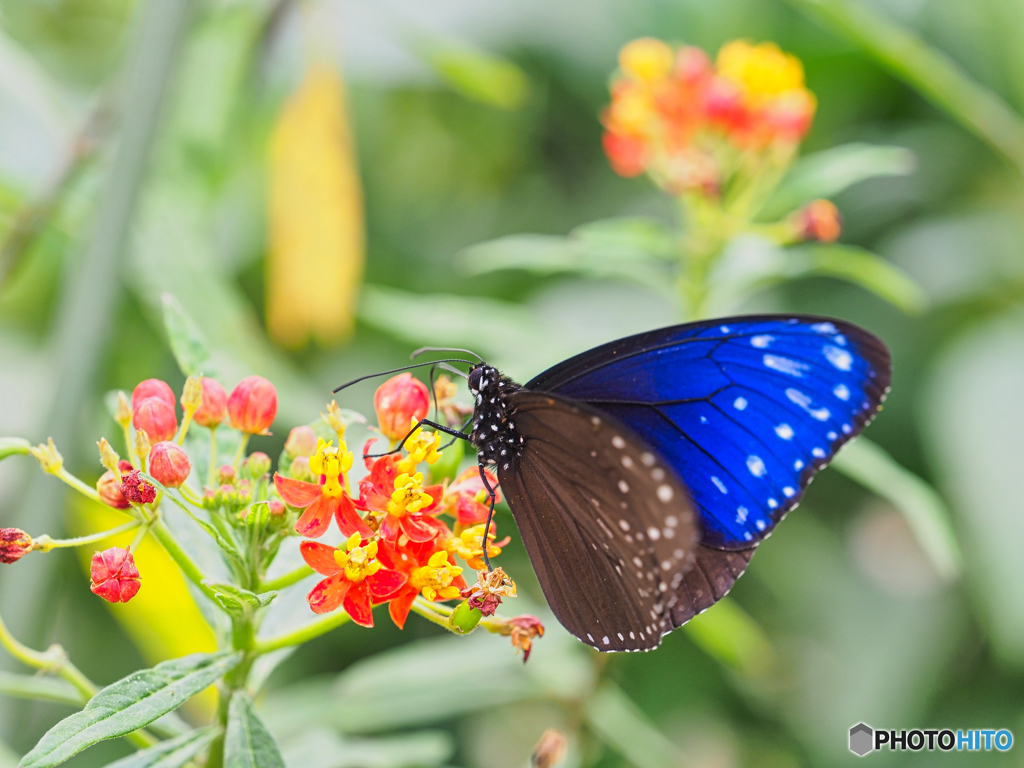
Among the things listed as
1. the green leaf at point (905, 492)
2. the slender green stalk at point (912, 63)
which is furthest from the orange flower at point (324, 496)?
the slender green stalk at point (912, 63)

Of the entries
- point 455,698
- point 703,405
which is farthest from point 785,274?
point 455,698

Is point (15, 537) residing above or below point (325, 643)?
above

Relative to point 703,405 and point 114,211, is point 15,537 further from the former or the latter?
point 703,405

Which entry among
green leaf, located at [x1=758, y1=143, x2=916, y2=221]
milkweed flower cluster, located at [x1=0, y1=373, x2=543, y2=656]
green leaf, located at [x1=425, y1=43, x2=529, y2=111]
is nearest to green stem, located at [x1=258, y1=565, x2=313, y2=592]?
milkweed flower cluster, located at [x1=0, y1=373, x2=543, y2=656]

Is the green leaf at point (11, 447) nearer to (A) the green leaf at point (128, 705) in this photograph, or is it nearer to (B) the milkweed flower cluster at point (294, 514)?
(B) the milkweed flower cluster at point (294, 514)

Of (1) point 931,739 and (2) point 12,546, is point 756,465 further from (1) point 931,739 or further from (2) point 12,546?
(1) point 931,739

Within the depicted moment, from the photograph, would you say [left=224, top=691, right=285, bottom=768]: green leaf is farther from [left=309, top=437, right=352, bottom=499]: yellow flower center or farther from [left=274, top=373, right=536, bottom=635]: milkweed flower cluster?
[left=309, top=437, right=352, bottom=499]: yellow flower center
